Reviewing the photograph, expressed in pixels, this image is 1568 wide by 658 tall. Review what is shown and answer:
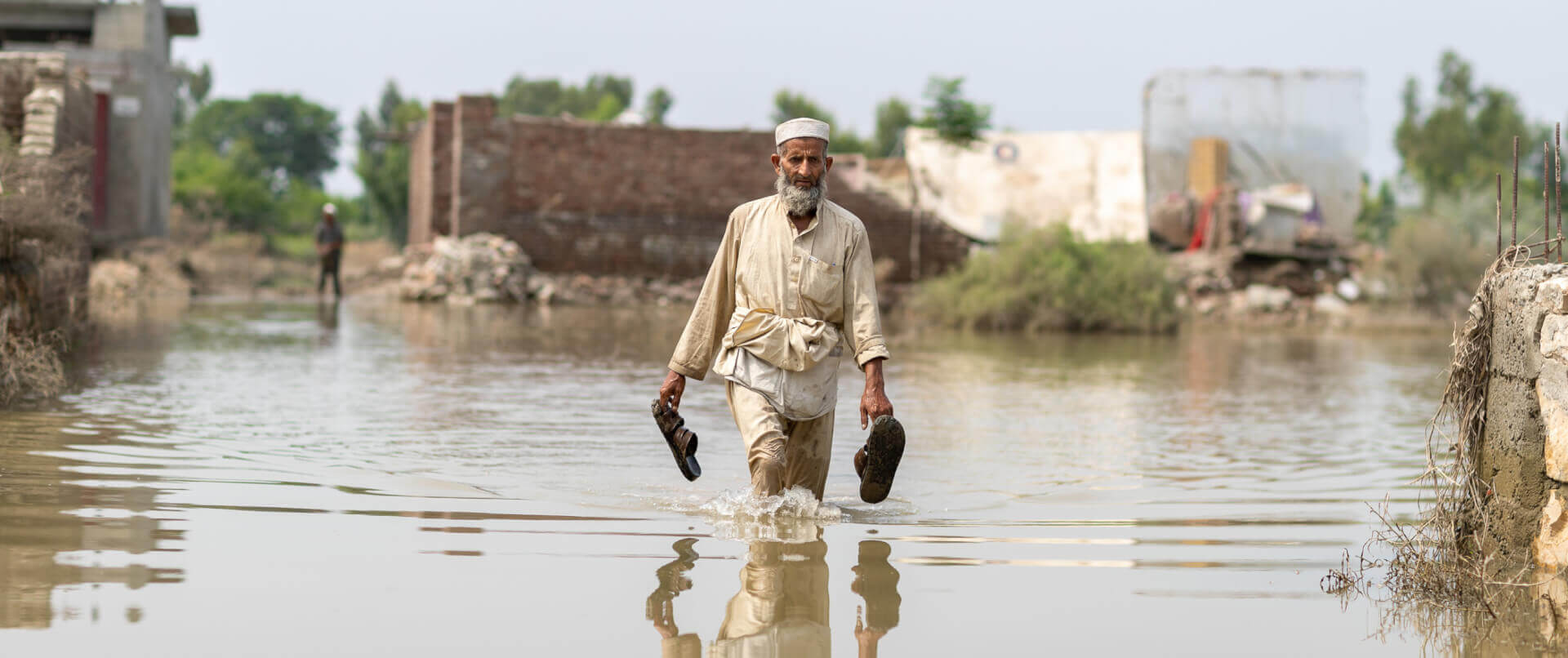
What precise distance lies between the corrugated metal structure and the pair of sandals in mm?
28087

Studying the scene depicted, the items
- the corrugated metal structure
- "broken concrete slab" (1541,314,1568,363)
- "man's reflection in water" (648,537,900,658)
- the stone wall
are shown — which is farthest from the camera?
the corrugated metal structure

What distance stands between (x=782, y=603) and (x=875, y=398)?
1.16 m

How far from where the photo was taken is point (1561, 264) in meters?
4.57

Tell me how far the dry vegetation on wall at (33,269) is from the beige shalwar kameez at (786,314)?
500 cm

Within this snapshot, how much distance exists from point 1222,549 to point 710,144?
2442 centimetres

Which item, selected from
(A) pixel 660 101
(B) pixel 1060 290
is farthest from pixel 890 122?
(B) pixel 1060 290

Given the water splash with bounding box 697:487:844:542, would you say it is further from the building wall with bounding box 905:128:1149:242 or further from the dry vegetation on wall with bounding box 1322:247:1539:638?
the building wall with bounding box 905:128:1149:242

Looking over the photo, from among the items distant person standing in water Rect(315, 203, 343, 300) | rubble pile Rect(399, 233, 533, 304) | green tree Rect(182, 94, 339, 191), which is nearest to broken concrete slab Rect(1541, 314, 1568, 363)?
distant person standing in water Rect(315, 203, 343, 300)

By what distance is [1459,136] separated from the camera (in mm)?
62625

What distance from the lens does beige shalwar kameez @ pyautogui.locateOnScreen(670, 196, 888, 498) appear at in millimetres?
5352

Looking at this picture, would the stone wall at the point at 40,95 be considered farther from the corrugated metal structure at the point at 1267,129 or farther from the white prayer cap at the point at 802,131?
the corrugated metal structure at the point at 1267,129

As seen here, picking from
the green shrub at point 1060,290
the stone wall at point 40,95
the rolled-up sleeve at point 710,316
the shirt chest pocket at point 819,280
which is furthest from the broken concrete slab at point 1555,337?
the green shrub at point 1060,290

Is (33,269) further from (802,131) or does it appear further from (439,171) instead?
(439,171)

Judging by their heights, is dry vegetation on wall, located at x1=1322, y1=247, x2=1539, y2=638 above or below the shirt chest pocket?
below
